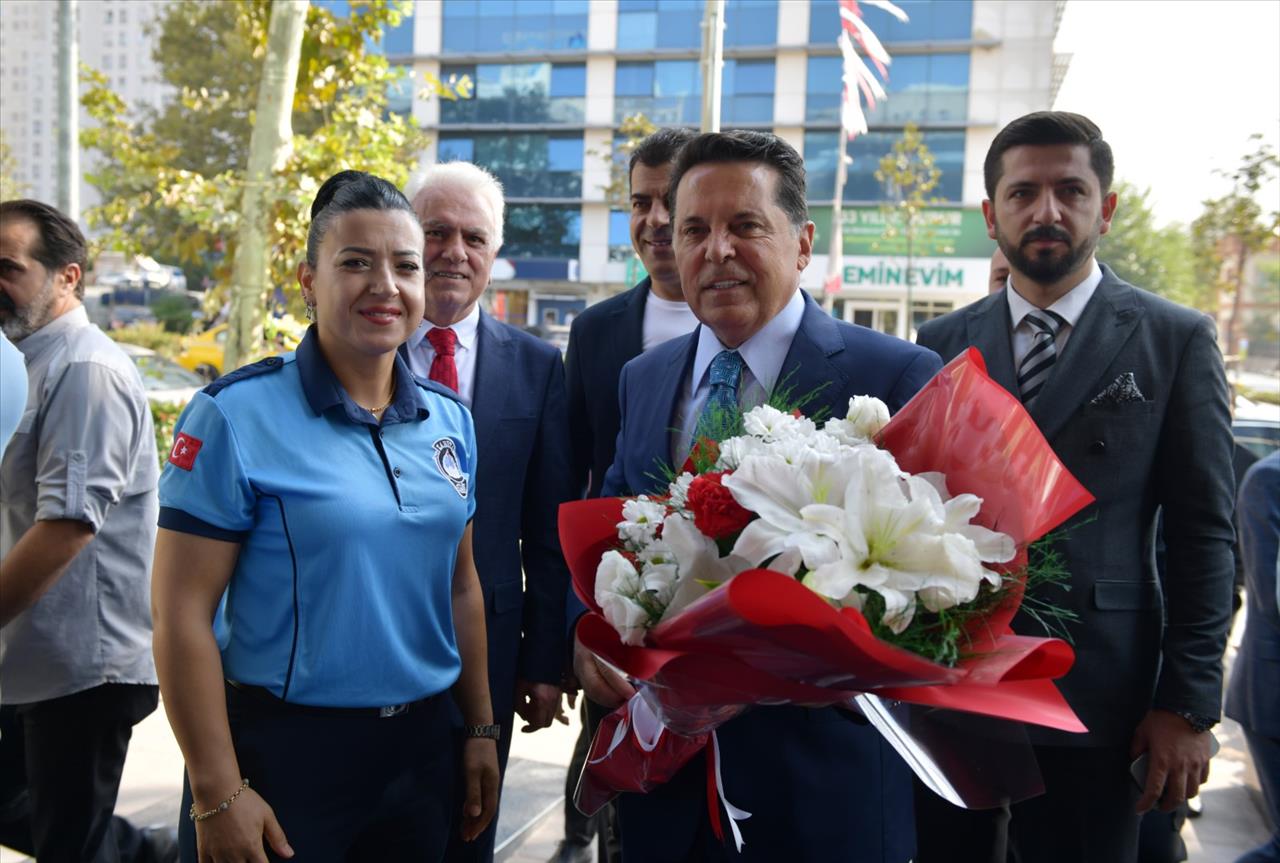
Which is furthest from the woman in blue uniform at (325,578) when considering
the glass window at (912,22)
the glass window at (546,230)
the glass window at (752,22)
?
the glass window at (546,230)

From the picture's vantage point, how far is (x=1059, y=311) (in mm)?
2541

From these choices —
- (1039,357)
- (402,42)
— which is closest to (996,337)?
(1039,357)

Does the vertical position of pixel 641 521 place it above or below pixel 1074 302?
below

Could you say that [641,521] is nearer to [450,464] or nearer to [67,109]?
[450,464]

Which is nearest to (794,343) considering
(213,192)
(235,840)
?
(235,840)

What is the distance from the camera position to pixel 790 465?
4.67ft

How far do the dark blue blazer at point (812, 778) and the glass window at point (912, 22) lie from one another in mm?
31797

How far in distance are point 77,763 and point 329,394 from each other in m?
1.60

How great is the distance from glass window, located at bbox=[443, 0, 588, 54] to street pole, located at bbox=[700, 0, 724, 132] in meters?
29.0

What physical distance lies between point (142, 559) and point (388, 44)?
35845mm

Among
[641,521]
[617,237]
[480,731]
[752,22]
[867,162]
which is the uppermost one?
[752,22]

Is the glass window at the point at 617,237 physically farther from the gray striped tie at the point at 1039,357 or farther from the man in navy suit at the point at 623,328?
the gray striped tie at the point at 1039,357

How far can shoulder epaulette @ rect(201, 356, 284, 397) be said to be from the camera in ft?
6.38

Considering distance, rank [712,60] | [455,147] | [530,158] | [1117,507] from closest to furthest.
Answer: [1117,507] → [712,60] → [530,158] → [455,147]
